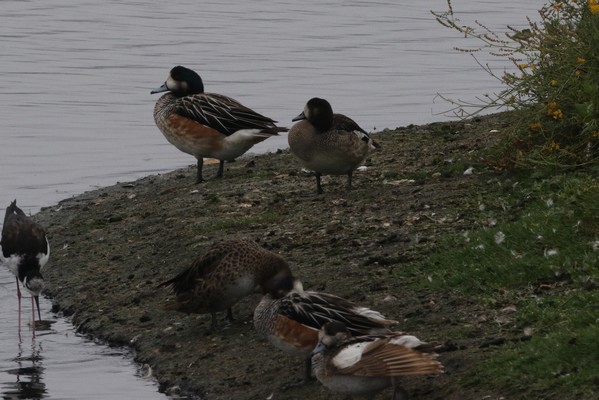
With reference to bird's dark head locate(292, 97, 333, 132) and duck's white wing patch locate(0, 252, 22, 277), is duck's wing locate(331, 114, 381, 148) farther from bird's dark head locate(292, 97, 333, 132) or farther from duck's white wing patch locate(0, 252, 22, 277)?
duck's white wing patch locate(0, 252, 22, 277)

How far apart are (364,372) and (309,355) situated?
1.17 metres

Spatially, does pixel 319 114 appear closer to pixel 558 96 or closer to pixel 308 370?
pixel 558 96

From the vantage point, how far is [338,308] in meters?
9.16

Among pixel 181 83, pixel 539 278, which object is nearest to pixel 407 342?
pixel 539 278

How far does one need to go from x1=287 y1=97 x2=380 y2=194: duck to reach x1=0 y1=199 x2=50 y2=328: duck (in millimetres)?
2660

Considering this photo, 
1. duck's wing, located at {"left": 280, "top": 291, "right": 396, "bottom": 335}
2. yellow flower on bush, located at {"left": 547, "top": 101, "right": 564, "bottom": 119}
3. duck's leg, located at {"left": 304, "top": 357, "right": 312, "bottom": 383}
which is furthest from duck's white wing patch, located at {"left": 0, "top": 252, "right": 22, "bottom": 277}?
yellow flower on bush, located at {"left": 547, "top": 101, "right": 564, "bottom": 119}

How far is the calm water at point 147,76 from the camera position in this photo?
45.8 feet

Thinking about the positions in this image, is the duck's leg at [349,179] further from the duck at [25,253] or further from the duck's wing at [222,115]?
the duck at [25,253]

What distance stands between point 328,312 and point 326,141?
4.87 meters

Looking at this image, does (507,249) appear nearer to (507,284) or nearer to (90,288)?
(507,284)

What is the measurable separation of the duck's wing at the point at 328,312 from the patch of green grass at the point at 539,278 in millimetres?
693

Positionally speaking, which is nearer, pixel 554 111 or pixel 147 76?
pixel 554 111

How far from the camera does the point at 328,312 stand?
9125mm

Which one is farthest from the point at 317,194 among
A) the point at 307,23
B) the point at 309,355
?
the point at 307,23
